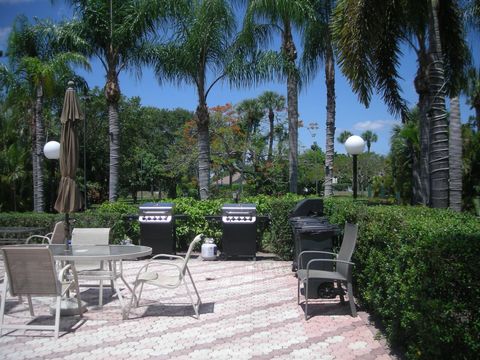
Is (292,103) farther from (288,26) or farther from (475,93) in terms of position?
(475,93)

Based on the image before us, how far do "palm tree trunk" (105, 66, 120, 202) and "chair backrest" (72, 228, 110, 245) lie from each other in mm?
7720

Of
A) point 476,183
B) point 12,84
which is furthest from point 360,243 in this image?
point 476,183

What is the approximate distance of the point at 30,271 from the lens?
188 inches

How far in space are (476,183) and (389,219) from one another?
17.1 meters

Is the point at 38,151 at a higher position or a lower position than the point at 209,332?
higher

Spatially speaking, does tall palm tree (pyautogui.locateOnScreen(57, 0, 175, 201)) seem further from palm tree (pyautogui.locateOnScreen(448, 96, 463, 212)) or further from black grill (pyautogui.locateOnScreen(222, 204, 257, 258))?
palm tree (pyautogui.locateOnScreen(448, 96, 463, 212))

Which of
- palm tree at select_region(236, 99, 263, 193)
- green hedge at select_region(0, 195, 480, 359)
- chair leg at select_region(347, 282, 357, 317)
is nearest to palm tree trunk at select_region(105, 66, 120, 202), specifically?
palm tree at select_region(236, 99, 263, 193)

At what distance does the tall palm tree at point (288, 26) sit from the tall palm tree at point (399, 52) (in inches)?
124

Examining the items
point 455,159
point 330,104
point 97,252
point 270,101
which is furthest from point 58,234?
point 270,101

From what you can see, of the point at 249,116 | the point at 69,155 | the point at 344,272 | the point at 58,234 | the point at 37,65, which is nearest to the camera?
the point at 344,272

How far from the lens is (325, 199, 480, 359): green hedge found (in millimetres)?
3107

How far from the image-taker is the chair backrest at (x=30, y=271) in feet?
15.5

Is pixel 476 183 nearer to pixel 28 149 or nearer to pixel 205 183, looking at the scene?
pixel 205 183

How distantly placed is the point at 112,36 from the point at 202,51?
3.18 meters
